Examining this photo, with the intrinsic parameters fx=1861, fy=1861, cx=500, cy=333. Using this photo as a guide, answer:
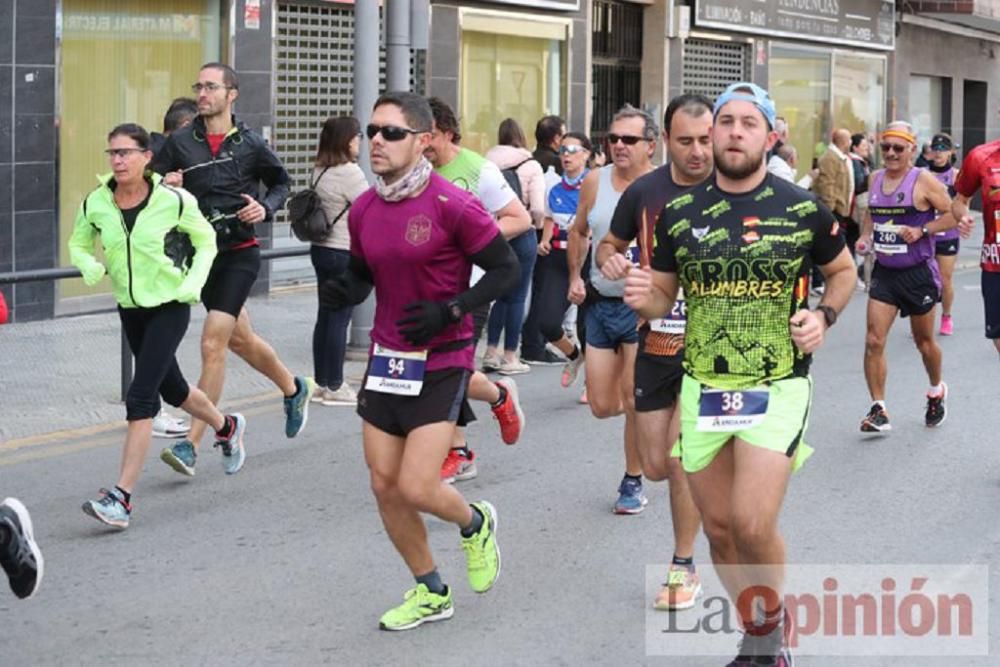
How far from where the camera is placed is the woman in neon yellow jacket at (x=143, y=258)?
8078 mm

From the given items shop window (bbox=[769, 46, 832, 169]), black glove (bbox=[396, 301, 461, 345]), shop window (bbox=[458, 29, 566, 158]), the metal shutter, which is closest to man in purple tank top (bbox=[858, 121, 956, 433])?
black glove (bbox=[396, 301, 461, 345])

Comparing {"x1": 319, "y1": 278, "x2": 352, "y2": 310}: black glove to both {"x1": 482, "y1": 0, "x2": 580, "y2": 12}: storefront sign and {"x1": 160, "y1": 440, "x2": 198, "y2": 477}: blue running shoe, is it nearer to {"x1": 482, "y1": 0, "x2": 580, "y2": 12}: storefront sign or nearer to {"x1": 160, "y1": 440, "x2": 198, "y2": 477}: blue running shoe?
{"x1": 160, "y1": 440, "x2": 198, "y2": 477}: blue running shoe

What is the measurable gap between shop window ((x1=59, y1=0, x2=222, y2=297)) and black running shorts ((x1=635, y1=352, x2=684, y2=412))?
9.21m

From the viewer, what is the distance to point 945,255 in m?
15.9

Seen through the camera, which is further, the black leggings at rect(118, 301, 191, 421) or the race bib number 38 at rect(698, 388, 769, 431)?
the black leggings at rect(118, 301, 191, 421)

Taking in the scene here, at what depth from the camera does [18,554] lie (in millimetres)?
6152

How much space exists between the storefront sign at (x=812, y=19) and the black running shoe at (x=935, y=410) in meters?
16.3

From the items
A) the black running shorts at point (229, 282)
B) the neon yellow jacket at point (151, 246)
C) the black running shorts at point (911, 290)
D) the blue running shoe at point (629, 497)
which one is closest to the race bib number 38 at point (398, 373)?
the neon yellow jacket at point (151, 246)

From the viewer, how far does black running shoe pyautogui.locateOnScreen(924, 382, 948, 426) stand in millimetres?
10906

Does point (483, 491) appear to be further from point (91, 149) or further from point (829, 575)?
point (91, 149)

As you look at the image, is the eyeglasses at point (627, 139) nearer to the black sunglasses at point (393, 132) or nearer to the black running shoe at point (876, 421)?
the black sunglasses at point (393, 132)

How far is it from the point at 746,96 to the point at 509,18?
54.0ft

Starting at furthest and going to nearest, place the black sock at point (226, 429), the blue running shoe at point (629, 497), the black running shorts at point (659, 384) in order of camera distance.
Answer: the black sock at point (226, 429) < the blue running shoe at point (629, 497) < the black running shorts at point (659, 384)

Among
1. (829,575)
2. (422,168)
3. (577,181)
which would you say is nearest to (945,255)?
(577,181)
